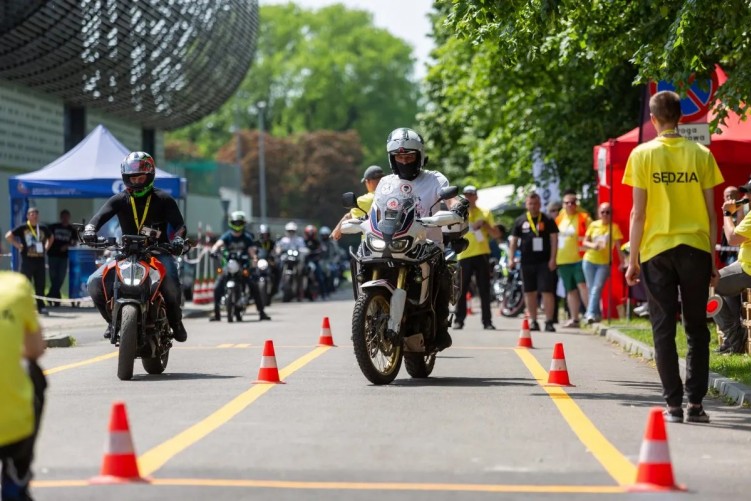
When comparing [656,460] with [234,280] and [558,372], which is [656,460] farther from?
[234,280]

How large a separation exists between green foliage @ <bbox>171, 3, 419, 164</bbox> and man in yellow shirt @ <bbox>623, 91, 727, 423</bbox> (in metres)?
91.2

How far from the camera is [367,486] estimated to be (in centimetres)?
736

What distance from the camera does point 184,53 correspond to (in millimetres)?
52219

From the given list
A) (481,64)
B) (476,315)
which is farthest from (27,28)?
(476,315)

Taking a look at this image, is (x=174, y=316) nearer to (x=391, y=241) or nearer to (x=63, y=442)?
(x=391, y=241)

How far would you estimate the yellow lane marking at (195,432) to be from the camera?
8.04 meters

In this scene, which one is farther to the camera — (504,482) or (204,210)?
(204,210)

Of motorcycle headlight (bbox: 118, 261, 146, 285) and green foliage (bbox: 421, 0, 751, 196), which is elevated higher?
green foliage (bbox: 421, 0, 751, 196)

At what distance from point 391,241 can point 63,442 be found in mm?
4300

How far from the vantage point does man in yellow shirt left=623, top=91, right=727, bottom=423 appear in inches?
400

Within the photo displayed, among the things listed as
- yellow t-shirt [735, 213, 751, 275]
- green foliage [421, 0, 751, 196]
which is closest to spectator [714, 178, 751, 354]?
yellow t-shirt [735, 213, 751, 275]

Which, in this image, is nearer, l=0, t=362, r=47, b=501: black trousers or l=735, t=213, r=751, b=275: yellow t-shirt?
l=0, t=362, r=47, b=501: black trousers

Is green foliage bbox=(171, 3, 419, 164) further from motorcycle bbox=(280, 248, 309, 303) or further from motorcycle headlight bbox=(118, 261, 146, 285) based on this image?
motorcycle headlight bbox=(118, 261, 146, 285)

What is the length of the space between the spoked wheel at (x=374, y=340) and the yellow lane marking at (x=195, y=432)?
765 mm
